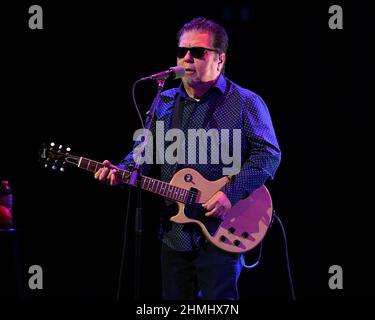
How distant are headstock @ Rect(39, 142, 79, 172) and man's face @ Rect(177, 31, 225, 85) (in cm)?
86

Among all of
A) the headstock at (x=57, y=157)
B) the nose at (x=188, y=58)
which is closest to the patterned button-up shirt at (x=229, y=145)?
the nose at (x=188, y=58)

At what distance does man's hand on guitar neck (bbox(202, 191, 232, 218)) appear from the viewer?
2992 mm

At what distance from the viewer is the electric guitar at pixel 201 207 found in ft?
10.1

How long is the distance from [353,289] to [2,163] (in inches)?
125

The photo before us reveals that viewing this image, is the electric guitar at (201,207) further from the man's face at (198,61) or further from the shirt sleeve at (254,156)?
the man's face at (198,61)

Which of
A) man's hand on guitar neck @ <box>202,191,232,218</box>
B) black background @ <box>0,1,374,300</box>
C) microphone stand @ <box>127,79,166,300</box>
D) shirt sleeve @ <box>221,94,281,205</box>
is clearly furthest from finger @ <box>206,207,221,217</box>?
black background @ <box>0,1,374,300</box>

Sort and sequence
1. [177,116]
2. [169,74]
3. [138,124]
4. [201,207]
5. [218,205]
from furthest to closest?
[138,124], [177,116], [201,207], [218,205], [169,74]

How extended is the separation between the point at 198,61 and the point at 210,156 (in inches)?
23.6

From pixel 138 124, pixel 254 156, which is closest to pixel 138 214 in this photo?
pixel 254 156

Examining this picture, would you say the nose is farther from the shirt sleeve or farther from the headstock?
the headstock

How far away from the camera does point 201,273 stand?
300 centimetres

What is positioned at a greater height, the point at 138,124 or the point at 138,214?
the point at 138,124

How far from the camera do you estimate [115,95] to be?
14.9 ft

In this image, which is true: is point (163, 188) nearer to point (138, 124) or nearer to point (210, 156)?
point (210, 156)
